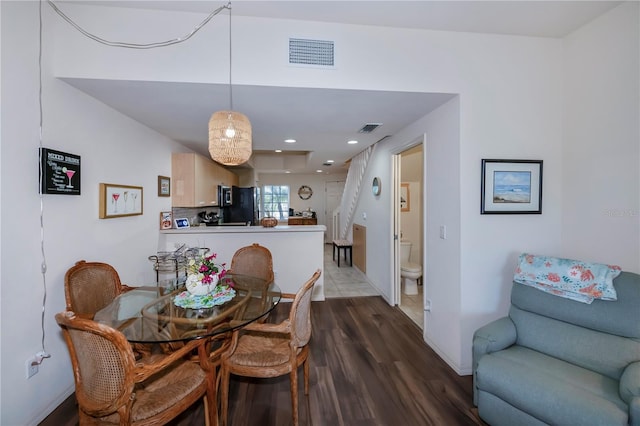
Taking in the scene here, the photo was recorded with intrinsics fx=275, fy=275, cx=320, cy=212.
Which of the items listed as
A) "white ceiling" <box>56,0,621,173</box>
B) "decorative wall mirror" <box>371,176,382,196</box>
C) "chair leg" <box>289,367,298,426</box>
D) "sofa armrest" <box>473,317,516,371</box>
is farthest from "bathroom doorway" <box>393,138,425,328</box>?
"chair leg" <box>289,367,298,426</box>

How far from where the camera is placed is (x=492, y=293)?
7.74ft

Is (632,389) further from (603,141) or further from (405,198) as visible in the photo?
(405,198)

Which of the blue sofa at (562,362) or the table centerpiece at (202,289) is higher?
the table centerpiece at (202,289)

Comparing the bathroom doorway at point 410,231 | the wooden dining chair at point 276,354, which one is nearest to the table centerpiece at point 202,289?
the wooden dining chair at point 276,354

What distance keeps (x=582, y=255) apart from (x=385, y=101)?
203cm

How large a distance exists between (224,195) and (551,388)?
521 centimetres

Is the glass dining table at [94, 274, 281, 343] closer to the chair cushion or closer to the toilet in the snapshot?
the chair cushion

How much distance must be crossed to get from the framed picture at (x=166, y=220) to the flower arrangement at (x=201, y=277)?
6.32ft

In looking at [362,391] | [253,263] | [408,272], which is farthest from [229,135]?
[408,272]

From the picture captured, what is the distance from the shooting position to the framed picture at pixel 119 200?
2.41m

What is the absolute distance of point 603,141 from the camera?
2023 mm

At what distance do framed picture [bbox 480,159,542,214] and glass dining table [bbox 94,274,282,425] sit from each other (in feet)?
6.30

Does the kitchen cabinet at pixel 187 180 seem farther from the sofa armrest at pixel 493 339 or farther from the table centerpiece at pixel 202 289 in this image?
the sofa armrest at pixel 493 339

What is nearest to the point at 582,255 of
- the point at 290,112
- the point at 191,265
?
the point at 290,112
